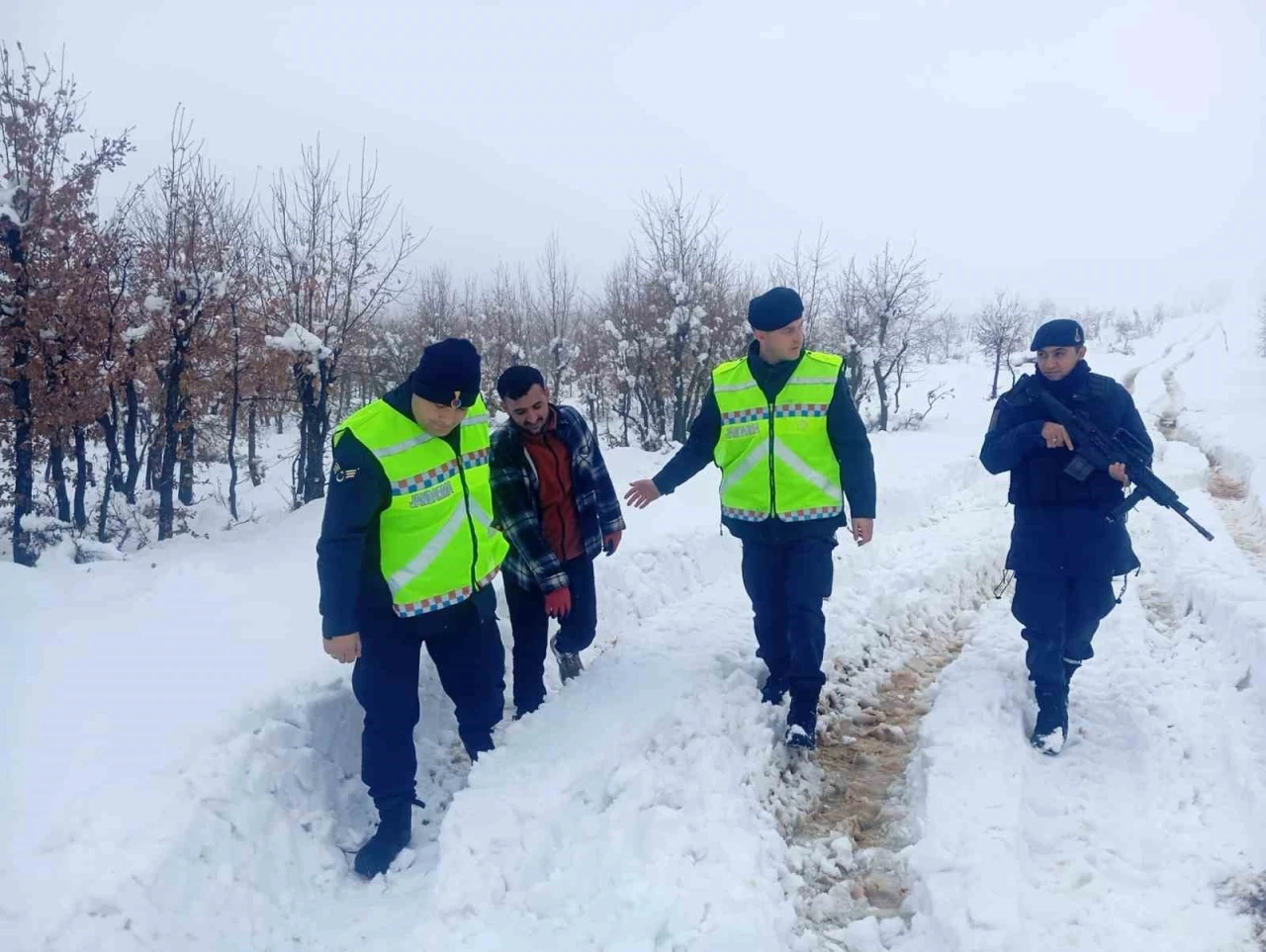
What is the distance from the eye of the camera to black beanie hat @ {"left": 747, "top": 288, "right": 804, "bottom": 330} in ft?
11.9

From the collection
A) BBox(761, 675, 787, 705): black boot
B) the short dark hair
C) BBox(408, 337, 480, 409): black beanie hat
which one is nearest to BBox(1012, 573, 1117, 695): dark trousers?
BBox(761, 675, 787, 705): black boot

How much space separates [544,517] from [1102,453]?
112 inches

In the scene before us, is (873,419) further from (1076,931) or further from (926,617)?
(1076,931)

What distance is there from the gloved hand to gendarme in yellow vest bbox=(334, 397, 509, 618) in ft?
1.59

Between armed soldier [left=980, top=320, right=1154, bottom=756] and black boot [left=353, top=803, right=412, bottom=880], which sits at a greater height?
armed soldier [left=980, top=320, right=1154, bottom=756]

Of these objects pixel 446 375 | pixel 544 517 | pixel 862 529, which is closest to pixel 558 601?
pixel 544 517

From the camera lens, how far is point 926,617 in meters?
5.73

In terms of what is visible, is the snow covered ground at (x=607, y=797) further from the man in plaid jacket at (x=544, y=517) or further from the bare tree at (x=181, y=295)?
the bare tree at (x=181, y=295)

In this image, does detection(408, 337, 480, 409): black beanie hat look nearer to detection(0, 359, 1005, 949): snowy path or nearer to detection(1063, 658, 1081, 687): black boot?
detection(0, 359, 1005, 949): snowy path

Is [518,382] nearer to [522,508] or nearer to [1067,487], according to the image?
[522,508]

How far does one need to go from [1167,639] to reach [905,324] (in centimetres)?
2227

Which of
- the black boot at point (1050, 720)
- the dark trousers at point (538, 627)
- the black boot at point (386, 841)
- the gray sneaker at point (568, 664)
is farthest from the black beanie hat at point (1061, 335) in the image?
the black boot at point (386, 841)

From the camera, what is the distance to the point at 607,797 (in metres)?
3.14

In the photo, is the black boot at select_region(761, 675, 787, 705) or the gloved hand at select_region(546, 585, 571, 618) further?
the black boot at select_region(761, 675, 787, 705)
